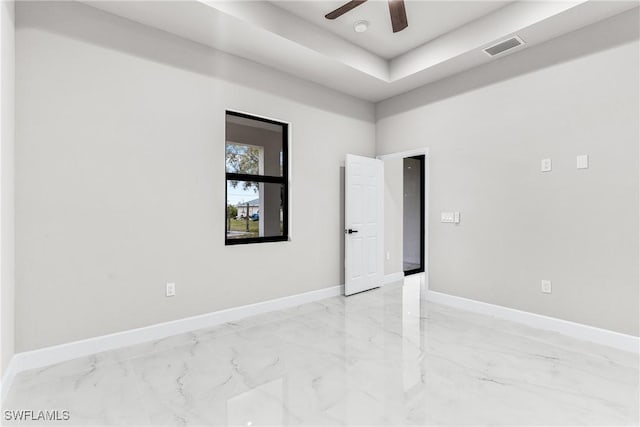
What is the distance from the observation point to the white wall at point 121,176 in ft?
8.10

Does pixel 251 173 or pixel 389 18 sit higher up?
pixel 389 18

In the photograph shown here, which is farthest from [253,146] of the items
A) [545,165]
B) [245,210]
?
[545,165]

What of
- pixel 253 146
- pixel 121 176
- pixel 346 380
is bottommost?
pixel 346 380

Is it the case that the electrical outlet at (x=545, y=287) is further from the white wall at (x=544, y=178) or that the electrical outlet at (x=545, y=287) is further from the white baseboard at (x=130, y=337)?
the white baseboard at (x=130, y=337)

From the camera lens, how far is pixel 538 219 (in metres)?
3.29

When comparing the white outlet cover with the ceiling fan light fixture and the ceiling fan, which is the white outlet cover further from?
the ceiling fan light fixture

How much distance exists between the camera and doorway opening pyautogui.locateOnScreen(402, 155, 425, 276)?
22.6 feet

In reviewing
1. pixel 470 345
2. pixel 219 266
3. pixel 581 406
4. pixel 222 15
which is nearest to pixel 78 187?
pixel 219 266

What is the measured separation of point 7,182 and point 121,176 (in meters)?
0.74

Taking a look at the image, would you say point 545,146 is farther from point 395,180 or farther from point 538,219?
point 395,180

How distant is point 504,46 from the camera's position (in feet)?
10.9

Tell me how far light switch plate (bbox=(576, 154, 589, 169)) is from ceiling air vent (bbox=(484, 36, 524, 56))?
1260 mm

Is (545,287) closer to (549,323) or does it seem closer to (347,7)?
(549,323)

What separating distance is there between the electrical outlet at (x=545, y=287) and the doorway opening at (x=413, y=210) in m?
3.54
